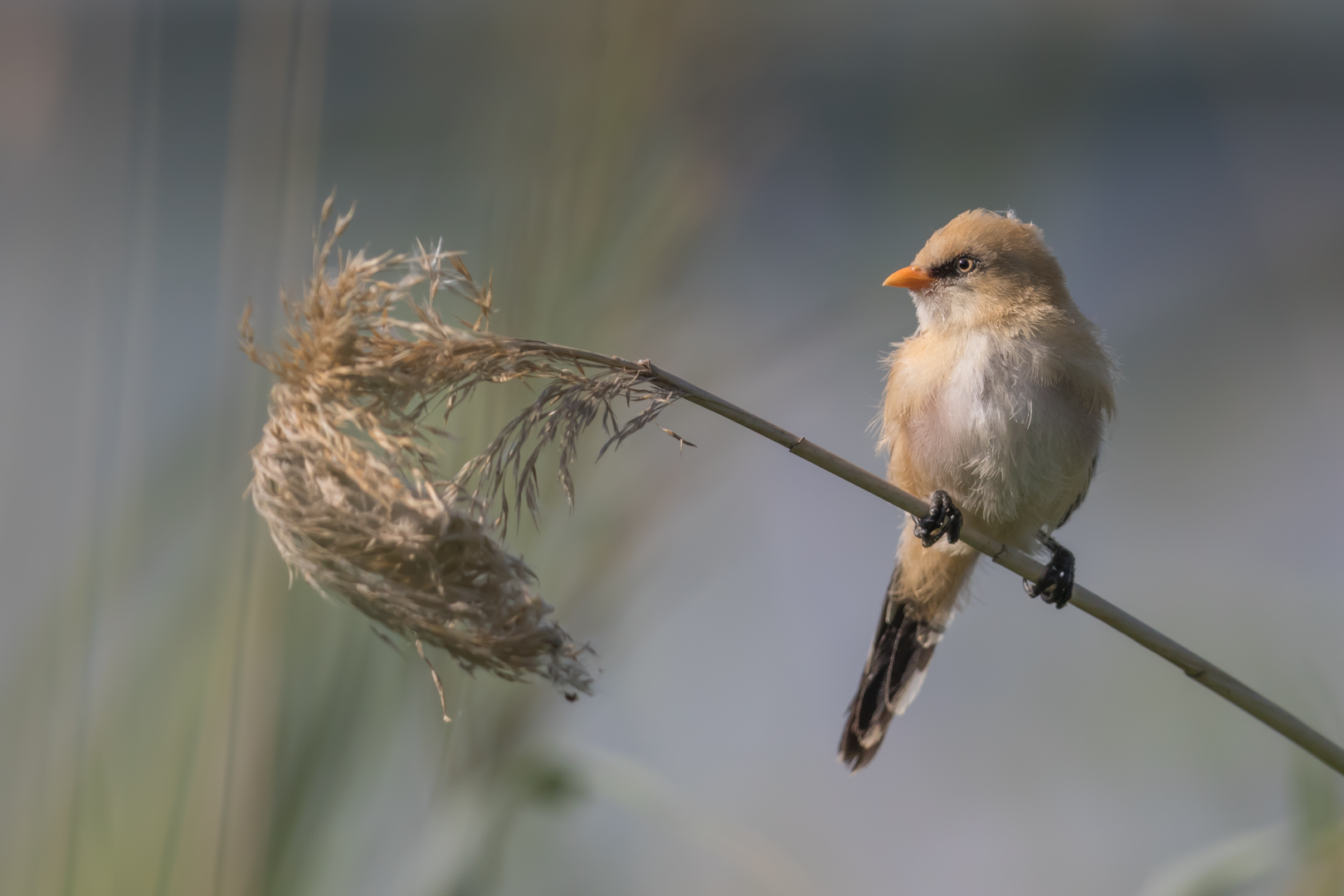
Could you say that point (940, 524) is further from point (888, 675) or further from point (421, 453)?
point (421, 453)

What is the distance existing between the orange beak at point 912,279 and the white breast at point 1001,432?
7.0 inches

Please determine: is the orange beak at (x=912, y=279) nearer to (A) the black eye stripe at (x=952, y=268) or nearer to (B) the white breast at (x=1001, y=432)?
(A) the black eye stripe at (x=952, y=268)

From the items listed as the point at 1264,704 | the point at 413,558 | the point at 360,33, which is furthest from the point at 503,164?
the point at 360,33

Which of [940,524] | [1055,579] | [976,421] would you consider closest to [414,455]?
[940,524]

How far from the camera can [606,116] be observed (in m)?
0.90

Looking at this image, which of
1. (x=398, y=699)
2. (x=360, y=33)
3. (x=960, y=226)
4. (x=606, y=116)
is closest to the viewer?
(x=606, y=116)

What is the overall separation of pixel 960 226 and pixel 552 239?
135 cm

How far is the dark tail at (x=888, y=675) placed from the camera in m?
1.86

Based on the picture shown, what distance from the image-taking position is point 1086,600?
114cm

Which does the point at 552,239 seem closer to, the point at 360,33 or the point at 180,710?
the point at 180,710

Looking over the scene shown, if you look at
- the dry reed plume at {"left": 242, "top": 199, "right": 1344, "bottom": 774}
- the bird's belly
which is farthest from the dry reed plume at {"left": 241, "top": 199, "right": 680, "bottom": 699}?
the bird's belly

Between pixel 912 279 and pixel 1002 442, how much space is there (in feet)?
1.40

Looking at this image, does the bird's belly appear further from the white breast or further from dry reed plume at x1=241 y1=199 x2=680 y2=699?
dry reed plume at x1=241 y1=199 x2=680 y2=699

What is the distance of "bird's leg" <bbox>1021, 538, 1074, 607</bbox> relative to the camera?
1799mm
